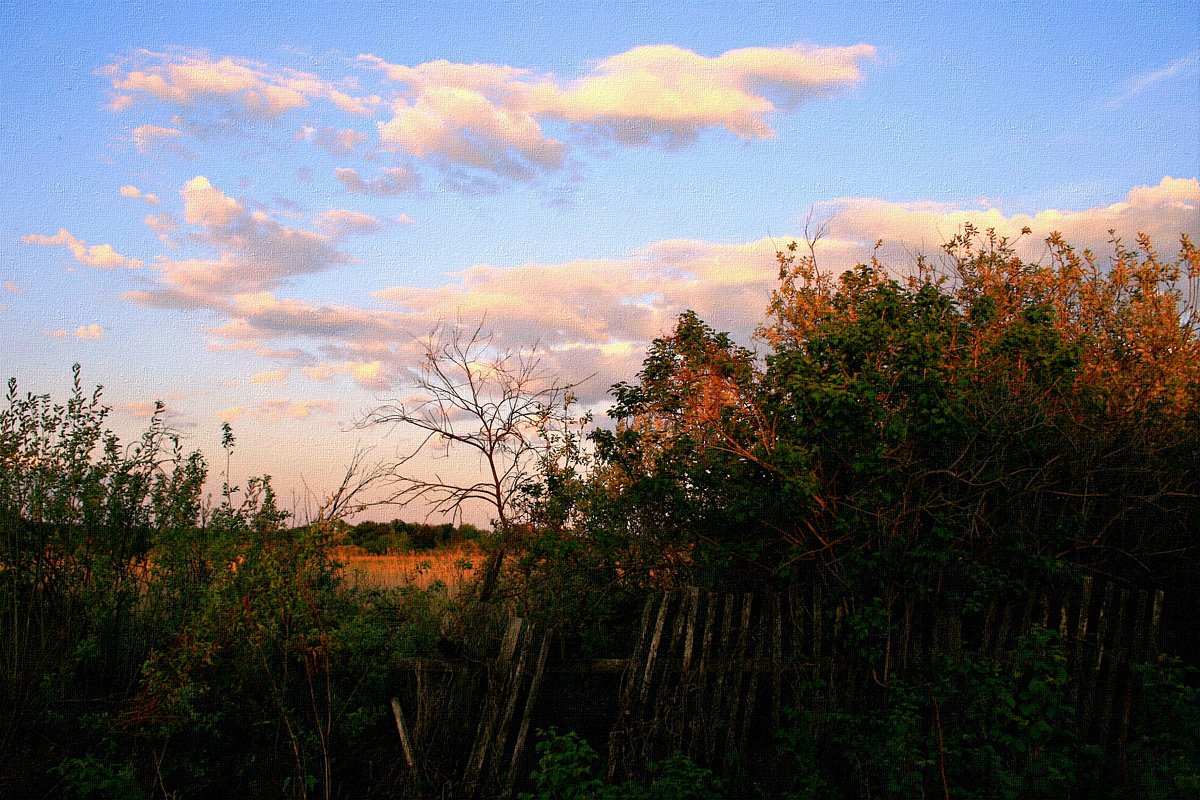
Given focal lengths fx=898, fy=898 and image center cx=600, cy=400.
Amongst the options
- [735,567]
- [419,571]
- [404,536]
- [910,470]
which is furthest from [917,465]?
[404,536]

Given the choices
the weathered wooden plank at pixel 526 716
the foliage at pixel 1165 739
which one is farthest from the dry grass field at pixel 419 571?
the foliage at pixel 1165 739

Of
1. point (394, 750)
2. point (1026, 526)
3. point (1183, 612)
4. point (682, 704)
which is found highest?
point (1026, 526)

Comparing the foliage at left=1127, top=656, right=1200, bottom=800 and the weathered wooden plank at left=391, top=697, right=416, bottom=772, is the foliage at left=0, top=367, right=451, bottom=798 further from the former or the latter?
the foliage at left=1127, top=656, right=1200, bottom=800

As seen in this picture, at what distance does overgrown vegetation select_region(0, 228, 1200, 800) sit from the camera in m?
5.91

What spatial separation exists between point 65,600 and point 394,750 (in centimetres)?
333

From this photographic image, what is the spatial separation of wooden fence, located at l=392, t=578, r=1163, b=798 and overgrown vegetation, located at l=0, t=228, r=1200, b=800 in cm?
13

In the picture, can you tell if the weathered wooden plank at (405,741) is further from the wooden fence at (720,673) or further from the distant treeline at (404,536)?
the distant treeline at (404,536)

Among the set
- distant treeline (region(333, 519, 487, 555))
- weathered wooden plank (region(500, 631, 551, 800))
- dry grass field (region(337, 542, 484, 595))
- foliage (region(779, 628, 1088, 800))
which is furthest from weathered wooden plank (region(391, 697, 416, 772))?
distant treeline (region(333, 519, 487, 555))

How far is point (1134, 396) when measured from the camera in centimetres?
743

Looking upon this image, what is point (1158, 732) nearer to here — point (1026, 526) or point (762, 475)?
point (1026, 526)

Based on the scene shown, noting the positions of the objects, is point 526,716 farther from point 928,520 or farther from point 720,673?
point 928,520

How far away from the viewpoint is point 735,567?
7305mm

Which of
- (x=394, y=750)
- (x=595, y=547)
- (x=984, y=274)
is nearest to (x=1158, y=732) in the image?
(x=595, y=547)

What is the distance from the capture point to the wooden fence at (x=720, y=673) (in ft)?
20.5
